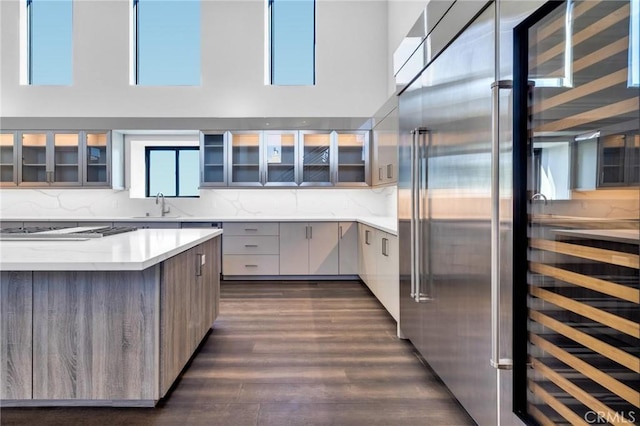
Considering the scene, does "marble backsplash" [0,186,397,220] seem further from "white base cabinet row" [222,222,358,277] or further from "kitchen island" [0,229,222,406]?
"kitchen island" [0,229,222,406]

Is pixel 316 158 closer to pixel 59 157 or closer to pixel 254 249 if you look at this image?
pixel 254 249

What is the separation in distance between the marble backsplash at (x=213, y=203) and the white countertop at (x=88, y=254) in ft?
10.5

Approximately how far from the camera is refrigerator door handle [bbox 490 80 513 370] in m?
1.43

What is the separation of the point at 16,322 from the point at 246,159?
12.1 feet

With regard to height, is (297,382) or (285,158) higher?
(285,158)

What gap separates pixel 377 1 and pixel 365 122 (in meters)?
1.77

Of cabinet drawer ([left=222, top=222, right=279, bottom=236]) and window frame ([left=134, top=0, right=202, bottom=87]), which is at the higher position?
window frame ([left=134, top=0, right=202, bottom=87])

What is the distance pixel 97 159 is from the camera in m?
5.14

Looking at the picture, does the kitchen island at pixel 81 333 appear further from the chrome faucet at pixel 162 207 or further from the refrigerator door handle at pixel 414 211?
the chrome faucet at pixel 162 207

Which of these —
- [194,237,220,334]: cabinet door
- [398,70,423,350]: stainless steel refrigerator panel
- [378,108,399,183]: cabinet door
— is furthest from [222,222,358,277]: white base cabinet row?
[398,70,423,350]: stainless steel refrigerator panel

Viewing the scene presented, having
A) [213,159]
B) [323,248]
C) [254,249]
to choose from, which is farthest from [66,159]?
[323,248]

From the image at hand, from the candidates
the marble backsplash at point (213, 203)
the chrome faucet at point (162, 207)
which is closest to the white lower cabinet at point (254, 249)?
the marble backsplash at point (213, 203)

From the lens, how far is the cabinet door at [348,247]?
4.96 meters

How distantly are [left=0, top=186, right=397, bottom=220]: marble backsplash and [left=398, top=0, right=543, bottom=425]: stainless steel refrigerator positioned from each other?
295 cm
